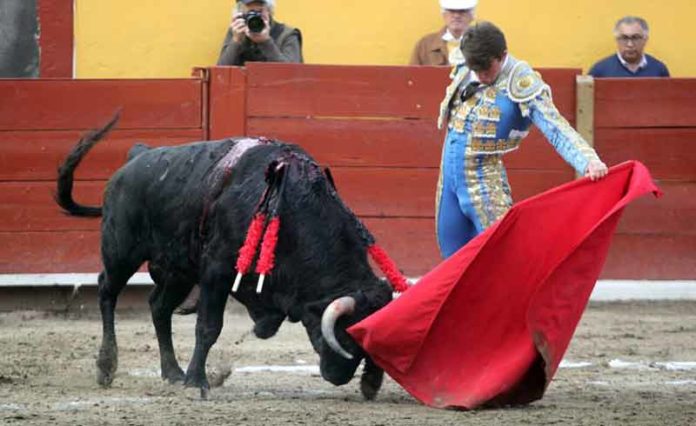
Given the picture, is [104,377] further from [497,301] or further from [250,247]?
[497,301]

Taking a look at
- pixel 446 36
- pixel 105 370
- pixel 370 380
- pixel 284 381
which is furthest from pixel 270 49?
pixel 370 380

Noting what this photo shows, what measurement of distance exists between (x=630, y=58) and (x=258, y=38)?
195 centimetres

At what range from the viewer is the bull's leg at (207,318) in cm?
580

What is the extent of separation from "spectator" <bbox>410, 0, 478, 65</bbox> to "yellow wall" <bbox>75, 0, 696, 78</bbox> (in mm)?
240

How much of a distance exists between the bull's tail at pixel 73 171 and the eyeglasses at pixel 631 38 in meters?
3.28

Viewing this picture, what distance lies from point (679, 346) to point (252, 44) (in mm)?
2715

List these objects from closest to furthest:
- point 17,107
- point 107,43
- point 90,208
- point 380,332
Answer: point 380,332
point 90,208
point 17,107
point 107,43

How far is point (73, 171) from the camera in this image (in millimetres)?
6766

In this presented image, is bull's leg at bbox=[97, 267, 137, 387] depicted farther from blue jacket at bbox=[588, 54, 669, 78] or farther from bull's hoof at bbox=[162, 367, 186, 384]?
blue jacket at bbox=[588, 54, 669, 78]

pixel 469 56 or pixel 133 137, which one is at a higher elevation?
pixel 469 56

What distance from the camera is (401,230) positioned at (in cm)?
888

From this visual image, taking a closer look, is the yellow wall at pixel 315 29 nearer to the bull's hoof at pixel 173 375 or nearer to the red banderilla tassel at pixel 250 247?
the bull's hoof at pixel 173 375

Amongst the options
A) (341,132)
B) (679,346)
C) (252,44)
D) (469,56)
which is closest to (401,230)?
(341,132)

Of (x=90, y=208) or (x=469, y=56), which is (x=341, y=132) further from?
(x=469, y=56)
